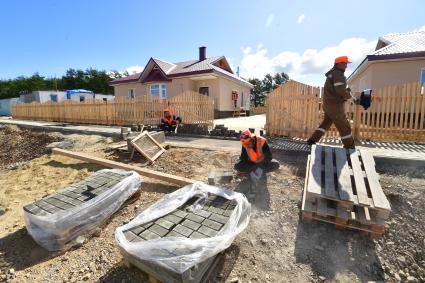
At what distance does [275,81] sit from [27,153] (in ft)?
191

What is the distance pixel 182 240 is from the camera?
2.08 m

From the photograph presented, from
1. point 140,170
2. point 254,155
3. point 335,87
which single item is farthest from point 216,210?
point 335,87

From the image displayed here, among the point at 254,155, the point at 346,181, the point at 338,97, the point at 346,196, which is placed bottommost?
the point at 346,196

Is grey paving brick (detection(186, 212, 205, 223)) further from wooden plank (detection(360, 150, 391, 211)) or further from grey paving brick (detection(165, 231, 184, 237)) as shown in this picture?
wooden plank (detection(360, 150, 391, 211))

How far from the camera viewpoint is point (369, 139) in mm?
6797

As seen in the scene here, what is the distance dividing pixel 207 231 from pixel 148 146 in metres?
4.52

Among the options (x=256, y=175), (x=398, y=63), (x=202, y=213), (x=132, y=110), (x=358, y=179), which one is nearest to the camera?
(x=202, y=213)

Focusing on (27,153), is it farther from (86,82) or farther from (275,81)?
(275,81)

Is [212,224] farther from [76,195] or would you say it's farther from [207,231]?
[76,195]

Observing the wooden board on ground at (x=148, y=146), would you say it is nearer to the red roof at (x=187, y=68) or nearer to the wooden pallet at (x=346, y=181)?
the wooden pallet at (x=346, y=181)

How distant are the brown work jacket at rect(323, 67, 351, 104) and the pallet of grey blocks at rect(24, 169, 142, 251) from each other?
14.6 feet

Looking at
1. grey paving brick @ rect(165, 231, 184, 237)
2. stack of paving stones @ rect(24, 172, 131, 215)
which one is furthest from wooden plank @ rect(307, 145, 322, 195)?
stack of paving stones @ rect(24, 172, 131, 215)

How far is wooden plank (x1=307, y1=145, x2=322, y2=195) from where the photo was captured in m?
3.10

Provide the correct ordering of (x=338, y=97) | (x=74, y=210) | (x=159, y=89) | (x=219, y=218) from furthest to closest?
(x=159, y=89), (x=338, y=97), (x=74, y=210), (x=219, y=218)
